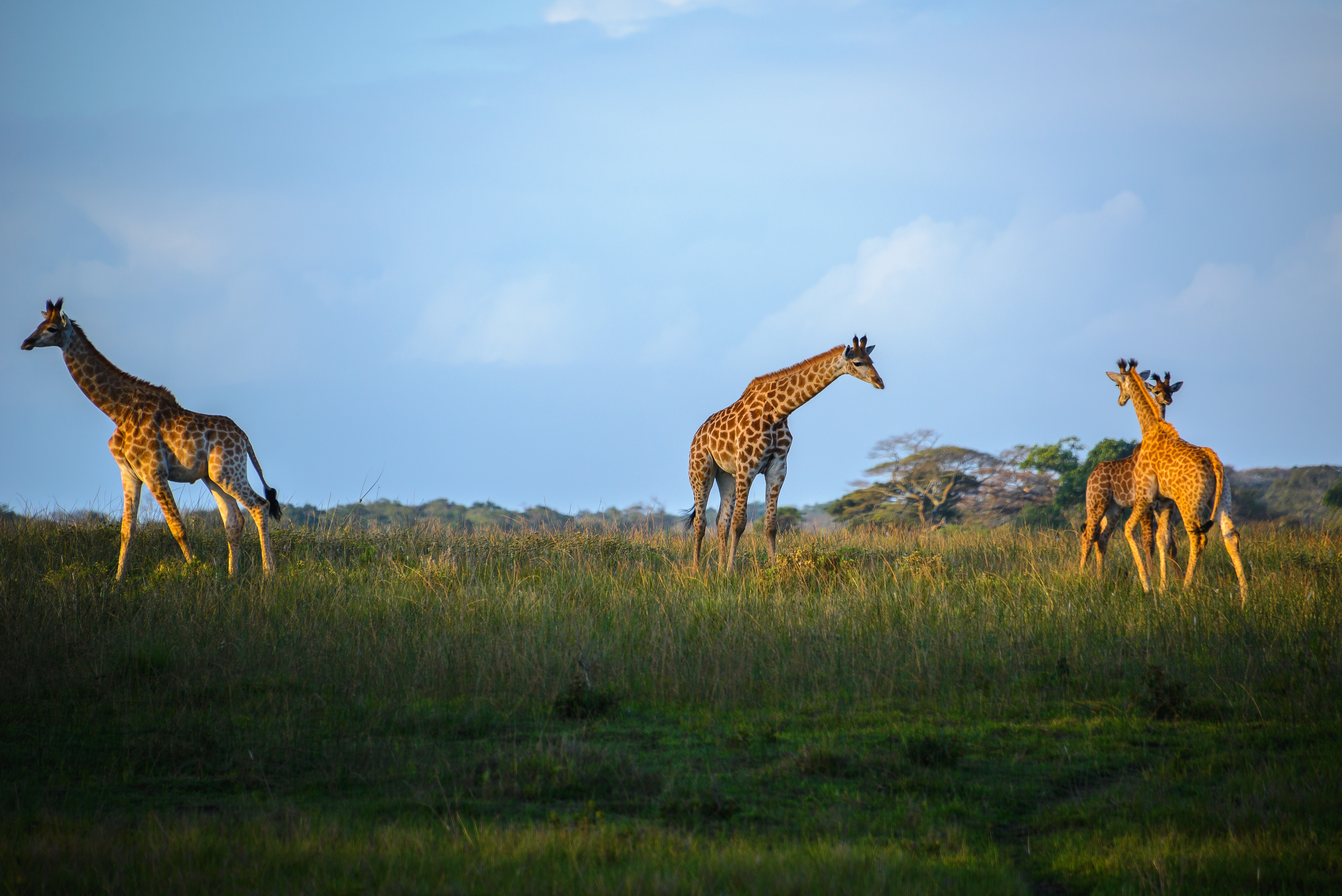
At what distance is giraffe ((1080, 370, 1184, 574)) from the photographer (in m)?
12.4

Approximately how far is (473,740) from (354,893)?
2.46 meters

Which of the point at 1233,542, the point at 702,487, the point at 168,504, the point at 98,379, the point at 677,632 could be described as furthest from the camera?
the point at 702,487

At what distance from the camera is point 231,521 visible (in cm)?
1210

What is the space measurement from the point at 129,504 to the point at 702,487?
302 inches

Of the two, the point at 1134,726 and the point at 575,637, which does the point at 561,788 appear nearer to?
the point at 575,637

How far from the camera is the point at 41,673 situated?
7707 mm

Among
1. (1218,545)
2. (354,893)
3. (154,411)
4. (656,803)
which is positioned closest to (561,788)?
(656,803)

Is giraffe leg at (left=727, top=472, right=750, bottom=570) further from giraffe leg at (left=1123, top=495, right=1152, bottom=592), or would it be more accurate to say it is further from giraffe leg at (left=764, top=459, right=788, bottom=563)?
giraffe leg at (left=1123, top=495, right=1152, bottom=592)

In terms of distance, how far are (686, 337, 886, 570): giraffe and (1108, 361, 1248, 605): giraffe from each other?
11.6 feet

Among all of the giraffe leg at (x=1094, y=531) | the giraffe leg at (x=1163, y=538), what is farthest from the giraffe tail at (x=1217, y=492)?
the giraffe leg at (x=1094, y=531)

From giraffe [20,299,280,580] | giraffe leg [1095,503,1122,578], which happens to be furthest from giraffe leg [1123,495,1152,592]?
giraffe [20,299,280,580]

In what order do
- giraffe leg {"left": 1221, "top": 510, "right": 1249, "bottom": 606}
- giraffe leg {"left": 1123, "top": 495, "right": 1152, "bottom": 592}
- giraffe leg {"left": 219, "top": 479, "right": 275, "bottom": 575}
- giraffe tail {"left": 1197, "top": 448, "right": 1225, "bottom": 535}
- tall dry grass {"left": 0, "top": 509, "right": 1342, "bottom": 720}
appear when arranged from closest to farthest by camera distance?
tall dry grass {"left": 0, "top": 509, "right": 1342, "bottom": 720}
giraffe leg {"left": 1221, "top": 510, "right": 1249, "bottom": 606}
giraffe tail {"left": 1197, "top": 448, "right": 1225, "bottom": 535}
giraffe leg {"left": 1123, "top": 495, "right": 1152, "bottom": 592}
giraffe leg {"left": 219, "top": 479, "right": 275, "bottom": 575}

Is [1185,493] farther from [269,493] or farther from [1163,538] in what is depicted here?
[269,493]

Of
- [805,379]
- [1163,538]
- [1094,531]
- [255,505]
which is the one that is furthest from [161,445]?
[1163,538]
